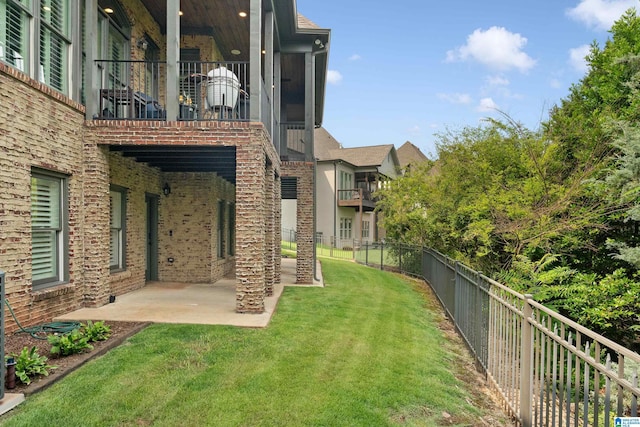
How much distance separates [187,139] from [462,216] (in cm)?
645

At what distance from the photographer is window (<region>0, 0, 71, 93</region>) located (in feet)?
18.8

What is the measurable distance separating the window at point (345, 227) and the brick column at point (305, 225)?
1798 cm

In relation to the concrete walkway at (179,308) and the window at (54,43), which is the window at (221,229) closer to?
the concrete walkway at (179,308)

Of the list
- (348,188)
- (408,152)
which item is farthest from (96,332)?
(408,152)

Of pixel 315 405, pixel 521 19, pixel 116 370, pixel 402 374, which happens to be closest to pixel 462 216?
pixel 402 374

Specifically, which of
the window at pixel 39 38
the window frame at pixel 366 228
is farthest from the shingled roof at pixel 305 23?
the window frame at pixel 366 228

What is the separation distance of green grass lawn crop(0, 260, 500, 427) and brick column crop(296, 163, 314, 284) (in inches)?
188

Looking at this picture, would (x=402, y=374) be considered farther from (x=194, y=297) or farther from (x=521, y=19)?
(x=521, y=19)

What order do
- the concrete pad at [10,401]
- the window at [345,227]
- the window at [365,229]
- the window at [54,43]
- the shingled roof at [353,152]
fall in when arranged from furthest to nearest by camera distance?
the window at [365,229] → the shingled roof at [353,152] → the window at [345,227] → the window at [54,43] → the concrete pad at [10,401]

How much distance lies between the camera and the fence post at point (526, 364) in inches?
146

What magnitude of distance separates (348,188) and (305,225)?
1931cm

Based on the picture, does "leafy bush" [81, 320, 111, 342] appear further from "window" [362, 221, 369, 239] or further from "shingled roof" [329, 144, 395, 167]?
"window" [362, 221, 369, 239]

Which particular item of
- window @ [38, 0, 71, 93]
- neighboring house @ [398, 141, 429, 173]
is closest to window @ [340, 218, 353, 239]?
neighboring house @ [398, 141, 429, 173]

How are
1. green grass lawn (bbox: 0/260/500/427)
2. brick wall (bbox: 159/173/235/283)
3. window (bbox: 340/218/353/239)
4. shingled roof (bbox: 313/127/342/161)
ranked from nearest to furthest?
green grass lawn (bbox: 0/260/500/427) → brick wall (bbox: 159/173/235/283) → window (bbox: 340/218/353/239) → shingled roof (bbox: 313/127/342/161)
